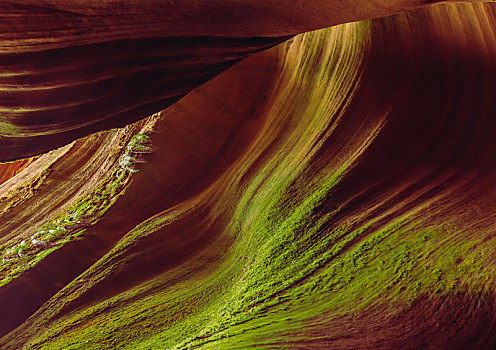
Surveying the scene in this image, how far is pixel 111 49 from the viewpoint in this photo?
1.27 metres

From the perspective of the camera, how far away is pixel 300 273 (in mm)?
1653

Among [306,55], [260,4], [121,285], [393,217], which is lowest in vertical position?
[393,217]

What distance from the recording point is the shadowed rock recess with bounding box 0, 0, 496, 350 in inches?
49.3

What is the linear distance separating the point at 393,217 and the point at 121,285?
1.80m

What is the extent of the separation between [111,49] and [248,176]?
1.49 m

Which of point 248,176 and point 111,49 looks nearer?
point 111,49

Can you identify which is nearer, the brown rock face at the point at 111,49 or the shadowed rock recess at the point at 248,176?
the brown rock face at the point at 111,49

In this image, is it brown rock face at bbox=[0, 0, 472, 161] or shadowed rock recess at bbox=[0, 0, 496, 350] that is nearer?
brown rock face at bbox=[0, 0, 472, 161]

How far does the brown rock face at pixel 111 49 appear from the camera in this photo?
1.07m

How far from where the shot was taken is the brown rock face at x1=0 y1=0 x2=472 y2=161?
41.9 inches

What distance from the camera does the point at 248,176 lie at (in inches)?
102

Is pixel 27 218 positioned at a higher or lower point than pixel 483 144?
higher

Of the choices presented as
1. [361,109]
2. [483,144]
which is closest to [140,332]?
[361,109]

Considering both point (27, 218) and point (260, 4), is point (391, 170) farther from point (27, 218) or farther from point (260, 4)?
point (27, 218)
